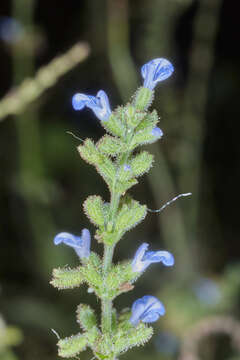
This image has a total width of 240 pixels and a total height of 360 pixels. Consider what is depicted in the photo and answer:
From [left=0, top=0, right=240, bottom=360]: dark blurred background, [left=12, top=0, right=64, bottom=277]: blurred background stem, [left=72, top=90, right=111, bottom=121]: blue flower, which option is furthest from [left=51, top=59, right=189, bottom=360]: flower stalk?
[left=12, top=0, right=64, bottom=277]: blurred background stem

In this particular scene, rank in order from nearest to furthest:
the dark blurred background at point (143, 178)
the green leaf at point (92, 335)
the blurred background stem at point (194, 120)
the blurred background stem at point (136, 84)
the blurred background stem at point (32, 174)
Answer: the green leaf at point (92, 335)
the dark blurred background at point (143, 178)
the blurred background stem at point (32, 174)
the blurred background stem at point (136, 84)
the blurred background stem at point (194, 120)

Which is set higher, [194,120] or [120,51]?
[120,51]

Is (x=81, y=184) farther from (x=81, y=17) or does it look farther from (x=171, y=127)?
(x=81, y=17)

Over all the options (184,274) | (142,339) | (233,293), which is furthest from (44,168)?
(142,339)

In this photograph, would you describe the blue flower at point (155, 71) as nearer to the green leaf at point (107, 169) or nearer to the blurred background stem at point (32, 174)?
the green leaf at point (107, 169)

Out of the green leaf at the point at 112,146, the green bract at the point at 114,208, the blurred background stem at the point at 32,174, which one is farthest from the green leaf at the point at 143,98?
the blurred background stem at the point at 32,174

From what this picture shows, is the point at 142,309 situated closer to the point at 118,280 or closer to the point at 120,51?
the point at 118,280

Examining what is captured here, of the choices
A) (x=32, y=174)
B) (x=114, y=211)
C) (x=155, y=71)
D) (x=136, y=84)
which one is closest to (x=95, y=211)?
(x=114, y=211)
